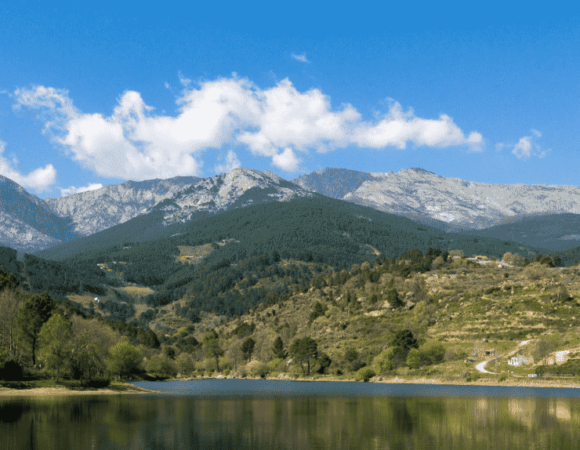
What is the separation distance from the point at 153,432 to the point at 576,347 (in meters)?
144

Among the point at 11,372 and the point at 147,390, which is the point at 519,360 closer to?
the point at 147,390

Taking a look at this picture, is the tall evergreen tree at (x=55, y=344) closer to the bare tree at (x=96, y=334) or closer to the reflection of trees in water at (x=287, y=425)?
the reflection of trees in water at (x=287, y=425)

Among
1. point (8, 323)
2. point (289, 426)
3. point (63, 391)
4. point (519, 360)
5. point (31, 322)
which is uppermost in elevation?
point (31, 322)

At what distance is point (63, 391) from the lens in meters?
118

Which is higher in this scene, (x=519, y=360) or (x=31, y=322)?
(x=31, y=322)

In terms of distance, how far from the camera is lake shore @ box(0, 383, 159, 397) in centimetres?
10839

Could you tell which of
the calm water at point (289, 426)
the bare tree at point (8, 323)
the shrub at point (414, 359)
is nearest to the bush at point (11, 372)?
the bare tree at point (8, 323)

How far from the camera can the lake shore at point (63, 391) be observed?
108 m

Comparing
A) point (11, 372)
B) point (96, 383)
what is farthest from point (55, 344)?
point (96, 383)

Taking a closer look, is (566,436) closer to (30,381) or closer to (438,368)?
(30,381)

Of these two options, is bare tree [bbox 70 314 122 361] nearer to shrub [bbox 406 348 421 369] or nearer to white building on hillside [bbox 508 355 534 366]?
shrub [bbox 406 348 421 369]

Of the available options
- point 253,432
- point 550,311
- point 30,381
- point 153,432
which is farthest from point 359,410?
point 550,311

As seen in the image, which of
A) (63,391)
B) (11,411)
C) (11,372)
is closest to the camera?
(11,411)

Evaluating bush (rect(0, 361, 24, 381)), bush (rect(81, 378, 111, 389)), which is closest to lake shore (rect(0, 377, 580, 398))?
bush (rect(81, 378, 111, 389))
